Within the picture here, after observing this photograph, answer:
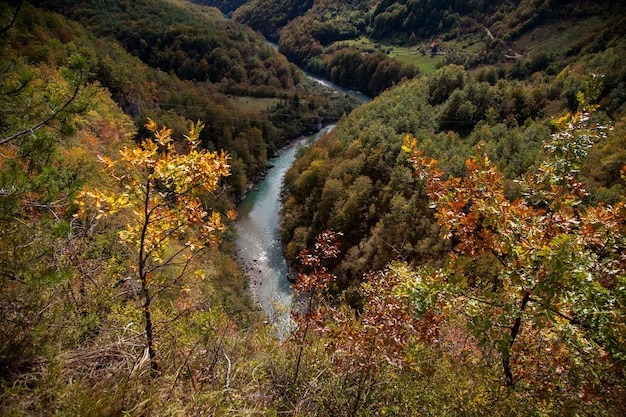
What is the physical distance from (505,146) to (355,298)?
657 inches

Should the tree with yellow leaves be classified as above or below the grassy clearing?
above

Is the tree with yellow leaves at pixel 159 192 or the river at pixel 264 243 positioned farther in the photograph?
the river at pixel 264 243

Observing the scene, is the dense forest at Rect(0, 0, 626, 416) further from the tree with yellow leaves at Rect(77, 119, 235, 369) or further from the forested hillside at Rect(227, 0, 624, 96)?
the forested hillside at Rect(227, 0, 624, 96)

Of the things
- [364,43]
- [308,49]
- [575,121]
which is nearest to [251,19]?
[308,49]

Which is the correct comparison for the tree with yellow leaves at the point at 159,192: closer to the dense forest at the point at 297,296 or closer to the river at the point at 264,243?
the dense forest at the point at 297,296

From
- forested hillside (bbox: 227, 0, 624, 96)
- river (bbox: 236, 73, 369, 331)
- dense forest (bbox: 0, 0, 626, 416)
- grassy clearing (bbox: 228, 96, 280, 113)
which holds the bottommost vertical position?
river (bbox: 236, 73, 369, 331)

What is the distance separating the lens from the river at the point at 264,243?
3275 centimetres

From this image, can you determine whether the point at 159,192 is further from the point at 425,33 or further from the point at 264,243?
the point at 425,33

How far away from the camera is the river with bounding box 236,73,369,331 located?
32750mm

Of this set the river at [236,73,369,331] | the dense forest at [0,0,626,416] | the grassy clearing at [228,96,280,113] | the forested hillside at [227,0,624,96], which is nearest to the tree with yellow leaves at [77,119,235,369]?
the dense forest at [0,0,626,416]

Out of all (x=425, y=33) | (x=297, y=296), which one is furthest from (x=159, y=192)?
(x=425, y=33)

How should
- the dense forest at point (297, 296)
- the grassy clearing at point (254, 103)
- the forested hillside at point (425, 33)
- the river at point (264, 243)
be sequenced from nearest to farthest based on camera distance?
the dense forest at point (297, 296) < the river at point (264, 243) < the forested hillside at point (425, 33) < the grassy clearing at point (254, 103)

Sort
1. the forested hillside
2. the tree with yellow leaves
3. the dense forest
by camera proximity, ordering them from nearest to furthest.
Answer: the dense forest, the tree with yellow leaves, the forested hillside

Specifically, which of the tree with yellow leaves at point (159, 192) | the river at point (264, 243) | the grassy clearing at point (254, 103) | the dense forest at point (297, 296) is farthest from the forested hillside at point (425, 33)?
the tree with yellow leaves at point (159, 192)
